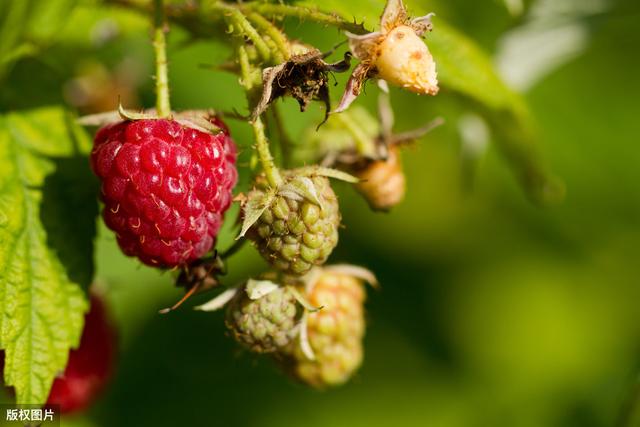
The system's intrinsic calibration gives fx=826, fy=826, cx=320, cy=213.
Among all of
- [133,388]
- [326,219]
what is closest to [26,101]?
[326,219]

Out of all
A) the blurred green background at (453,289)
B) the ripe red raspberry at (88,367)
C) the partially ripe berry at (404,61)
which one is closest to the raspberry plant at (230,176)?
the partially ripe berry at (404,61)

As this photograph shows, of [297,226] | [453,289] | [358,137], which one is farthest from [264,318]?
[453,289]

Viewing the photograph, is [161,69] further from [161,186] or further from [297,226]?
[297,226]

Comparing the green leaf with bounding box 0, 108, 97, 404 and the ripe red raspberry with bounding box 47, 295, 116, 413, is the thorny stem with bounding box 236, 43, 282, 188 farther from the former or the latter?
the ripe red raspberry with bounding box 47, 295, 116, 413

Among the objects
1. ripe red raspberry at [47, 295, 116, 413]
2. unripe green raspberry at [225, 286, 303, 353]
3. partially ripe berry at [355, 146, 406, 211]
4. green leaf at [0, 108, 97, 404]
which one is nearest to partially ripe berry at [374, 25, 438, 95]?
partially ripe berry at [355, 146, 406, 211]

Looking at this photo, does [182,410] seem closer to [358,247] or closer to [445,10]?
[358,247]
